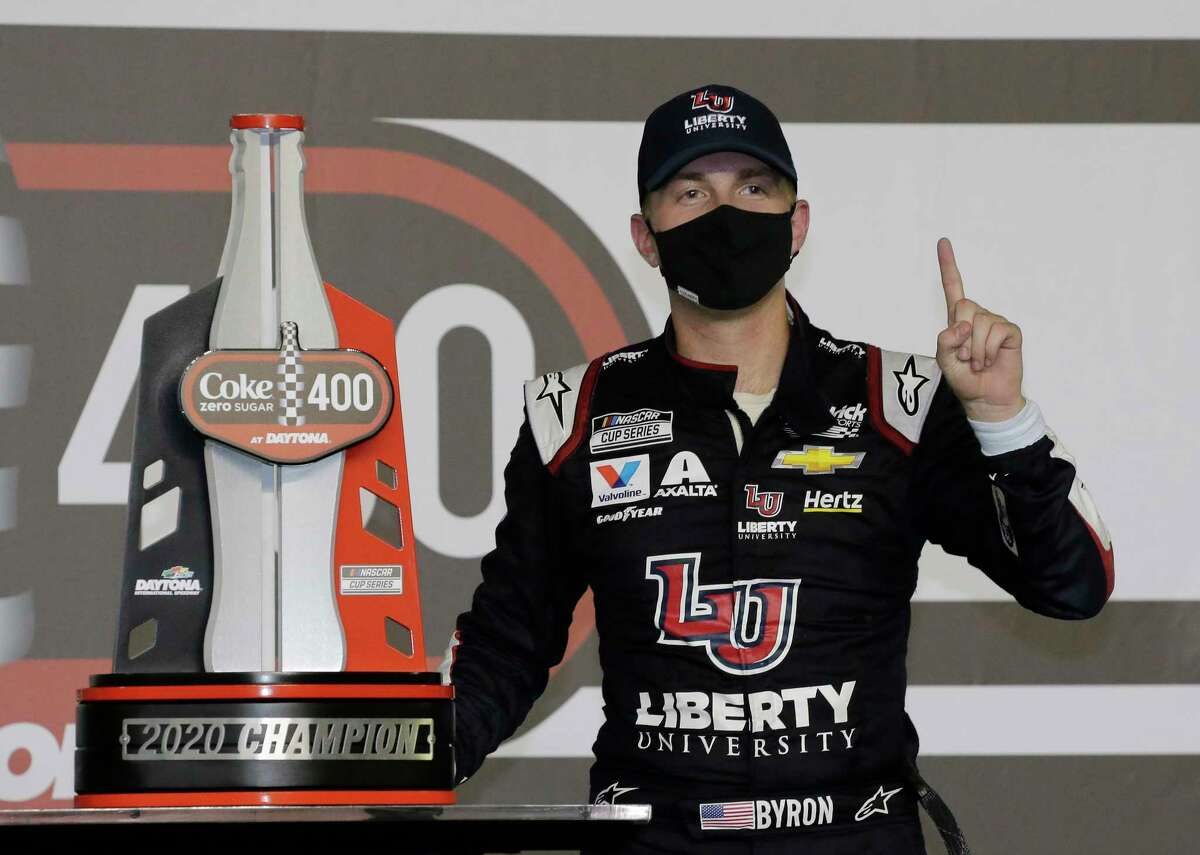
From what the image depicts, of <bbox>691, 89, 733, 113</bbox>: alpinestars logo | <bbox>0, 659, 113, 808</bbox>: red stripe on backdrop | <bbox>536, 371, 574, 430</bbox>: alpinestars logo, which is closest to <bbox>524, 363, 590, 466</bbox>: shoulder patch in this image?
<bbox>536, 371, 574, 430</bbox>: alpinestars logo

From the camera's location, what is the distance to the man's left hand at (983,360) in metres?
1.46

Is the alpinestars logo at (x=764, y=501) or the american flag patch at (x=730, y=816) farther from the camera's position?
the alpinestars logo at (x=764, y=501)

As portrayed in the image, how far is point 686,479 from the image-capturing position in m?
1.74

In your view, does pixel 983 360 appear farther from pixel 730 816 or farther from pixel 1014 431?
pixel 730 816

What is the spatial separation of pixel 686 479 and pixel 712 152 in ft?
1.24

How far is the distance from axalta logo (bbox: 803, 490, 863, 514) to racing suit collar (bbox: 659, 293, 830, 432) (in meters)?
0.08

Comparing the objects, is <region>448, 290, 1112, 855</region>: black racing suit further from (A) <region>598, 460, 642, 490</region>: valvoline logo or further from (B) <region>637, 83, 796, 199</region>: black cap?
(B) <region>637, 83, 796, 199</region>: black cap

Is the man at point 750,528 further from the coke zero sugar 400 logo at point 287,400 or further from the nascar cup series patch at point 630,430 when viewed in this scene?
the coke zero sugar 400 logo at point 287,400

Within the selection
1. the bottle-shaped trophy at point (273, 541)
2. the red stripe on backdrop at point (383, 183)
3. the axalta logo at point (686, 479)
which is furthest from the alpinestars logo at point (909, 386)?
the red stripe on backdrop at point (383, 183)

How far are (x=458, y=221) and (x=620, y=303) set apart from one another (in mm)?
299

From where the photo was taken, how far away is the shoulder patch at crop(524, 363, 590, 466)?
1848mm

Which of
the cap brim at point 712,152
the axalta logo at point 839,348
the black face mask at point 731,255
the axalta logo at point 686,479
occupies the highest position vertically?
the cap brim at point 712,152

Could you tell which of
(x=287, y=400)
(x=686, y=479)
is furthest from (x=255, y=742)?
(x=686, y=479)

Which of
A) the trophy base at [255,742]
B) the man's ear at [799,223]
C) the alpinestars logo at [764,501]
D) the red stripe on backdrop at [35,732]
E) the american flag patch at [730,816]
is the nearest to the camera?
the trophy base at [255,742]
